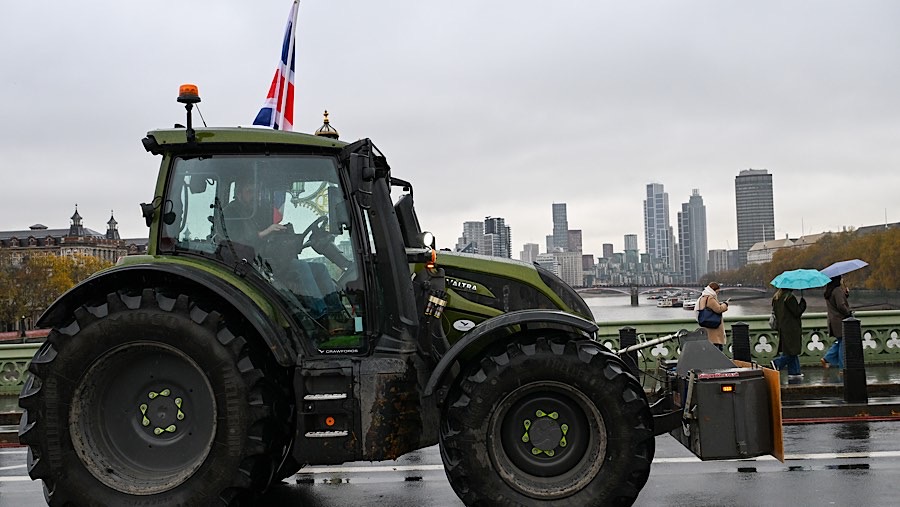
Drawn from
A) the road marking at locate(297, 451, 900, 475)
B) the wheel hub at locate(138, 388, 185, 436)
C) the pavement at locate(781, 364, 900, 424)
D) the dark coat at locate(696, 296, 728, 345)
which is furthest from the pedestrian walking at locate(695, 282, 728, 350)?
the wheel hub at locate(138, 388, 185, 436)

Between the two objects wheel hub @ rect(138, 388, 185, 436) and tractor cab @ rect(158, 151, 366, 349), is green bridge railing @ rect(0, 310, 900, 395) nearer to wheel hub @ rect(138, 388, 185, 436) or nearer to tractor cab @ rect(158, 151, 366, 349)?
tractor cab @ rect(158, 151, 366, 349)

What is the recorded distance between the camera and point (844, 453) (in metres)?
7.14

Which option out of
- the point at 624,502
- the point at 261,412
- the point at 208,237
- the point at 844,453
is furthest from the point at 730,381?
the point at 208,237

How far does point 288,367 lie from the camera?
512 cm

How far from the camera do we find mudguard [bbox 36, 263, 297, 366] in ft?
16.1

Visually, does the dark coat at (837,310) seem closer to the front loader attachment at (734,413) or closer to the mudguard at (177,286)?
the front loader attachment at (734,413)

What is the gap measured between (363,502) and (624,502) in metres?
1.98

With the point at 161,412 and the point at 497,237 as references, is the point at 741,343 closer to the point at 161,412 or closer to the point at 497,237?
the point at 497,237

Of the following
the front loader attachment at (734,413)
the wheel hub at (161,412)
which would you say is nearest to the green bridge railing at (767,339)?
the front loader attachment at (734,413)

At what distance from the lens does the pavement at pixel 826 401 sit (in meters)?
9.55

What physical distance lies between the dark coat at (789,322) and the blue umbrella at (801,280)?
0.17 meters

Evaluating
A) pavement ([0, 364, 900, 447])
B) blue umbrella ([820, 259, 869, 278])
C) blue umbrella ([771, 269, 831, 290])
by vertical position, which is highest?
blue umbrella ([820, 259, 869, 278])

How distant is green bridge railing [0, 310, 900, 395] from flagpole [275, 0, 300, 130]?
723 cm

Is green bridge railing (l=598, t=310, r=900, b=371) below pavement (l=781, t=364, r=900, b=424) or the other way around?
the other way around
